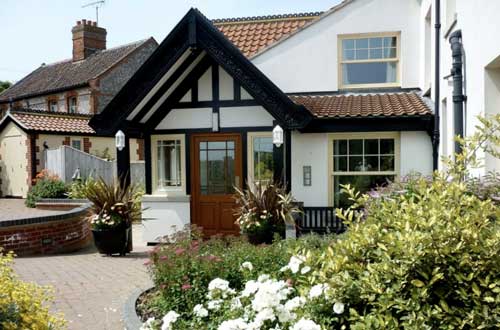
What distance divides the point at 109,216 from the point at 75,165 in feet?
36.1

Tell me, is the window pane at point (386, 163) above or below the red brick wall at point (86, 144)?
below

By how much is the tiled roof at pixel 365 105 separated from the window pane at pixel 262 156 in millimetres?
1214

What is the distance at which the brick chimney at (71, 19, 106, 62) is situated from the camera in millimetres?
29484

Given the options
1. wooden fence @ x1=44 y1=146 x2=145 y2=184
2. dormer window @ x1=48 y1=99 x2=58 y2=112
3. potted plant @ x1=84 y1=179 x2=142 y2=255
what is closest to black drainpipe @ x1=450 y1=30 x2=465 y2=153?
potted plant @ x1=84 y1=179 x2=142 y2=255

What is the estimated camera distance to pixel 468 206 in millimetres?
3143

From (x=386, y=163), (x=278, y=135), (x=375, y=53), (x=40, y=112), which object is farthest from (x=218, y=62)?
(x=40, y=112)

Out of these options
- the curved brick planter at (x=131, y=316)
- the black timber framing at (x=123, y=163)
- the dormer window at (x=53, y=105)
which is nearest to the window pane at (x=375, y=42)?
the black timber framing at (x=123, y=163)

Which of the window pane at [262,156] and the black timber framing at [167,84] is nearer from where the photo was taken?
the black timber framing at [167,84]

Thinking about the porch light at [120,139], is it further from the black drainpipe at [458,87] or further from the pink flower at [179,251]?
the black drainpipe at [458,87]

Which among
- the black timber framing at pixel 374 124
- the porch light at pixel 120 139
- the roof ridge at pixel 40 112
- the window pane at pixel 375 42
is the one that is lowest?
the porch light at pixel 120 139

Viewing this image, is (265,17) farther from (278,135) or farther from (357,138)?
(278,135)

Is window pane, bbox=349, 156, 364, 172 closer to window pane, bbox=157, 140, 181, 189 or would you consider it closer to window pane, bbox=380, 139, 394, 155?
window pane, bbox=380, 139, 394, 155

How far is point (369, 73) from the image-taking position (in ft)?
36.3

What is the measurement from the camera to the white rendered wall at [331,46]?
1066cm
